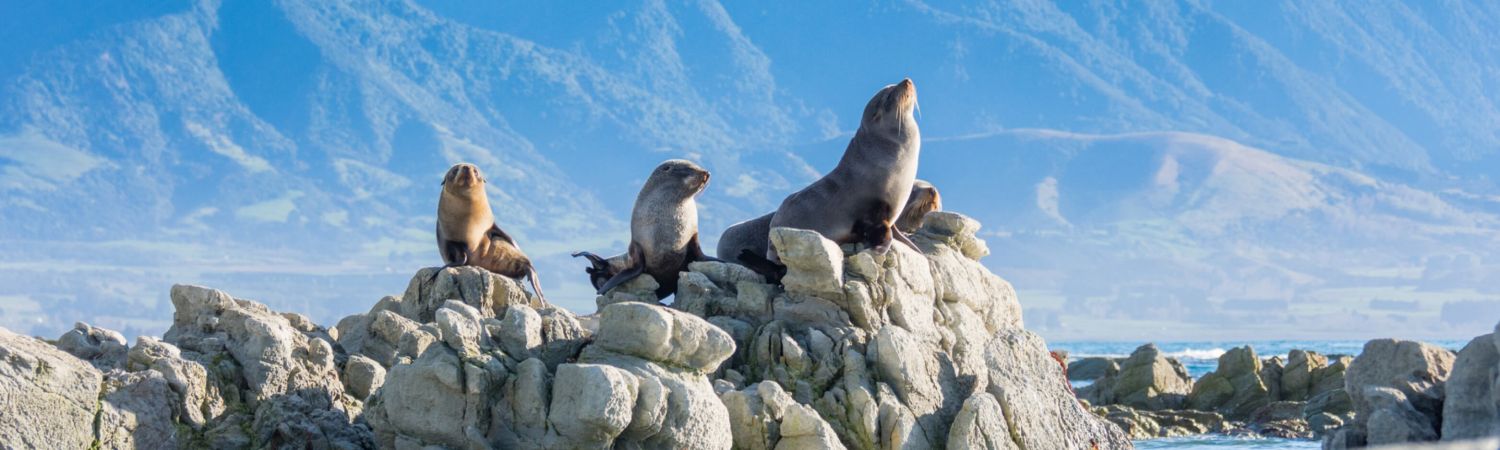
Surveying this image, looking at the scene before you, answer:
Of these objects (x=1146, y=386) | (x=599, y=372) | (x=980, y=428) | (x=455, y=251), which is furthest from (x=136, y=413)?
(x=1146, y=386)

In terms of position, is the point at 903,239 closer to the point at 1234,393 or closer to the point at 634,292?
the point at 634,292

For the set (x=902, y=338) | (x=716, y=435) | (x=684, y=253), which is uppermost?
(x=684, y=253)

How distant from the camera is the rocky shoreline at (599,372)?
877 cm

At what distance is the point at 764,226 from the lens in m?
13.6

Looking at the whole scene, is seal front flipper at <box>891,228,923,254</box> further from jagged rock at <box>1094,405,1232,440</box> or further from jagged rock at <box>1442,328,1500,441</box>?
jagged rock at <box>1094,405,1232,440</box>

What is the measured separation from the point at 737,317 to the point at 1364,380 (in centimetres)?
391

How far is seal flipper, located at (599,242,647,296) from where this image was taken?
12.3 metres

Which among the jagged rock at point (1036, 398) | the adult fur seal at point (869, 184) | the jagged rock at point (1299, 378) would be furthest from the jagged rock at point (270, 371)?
the jagged rock at point (1299, 378)

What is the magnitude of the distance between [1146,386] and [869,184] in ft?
43.0

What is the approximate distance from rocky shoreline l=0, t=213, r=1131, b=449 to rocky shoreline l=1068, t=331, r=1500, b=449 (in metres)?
2.35

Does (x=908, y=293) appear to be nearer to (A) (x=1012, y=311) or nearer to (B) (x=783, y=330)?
(B) (x=783, y=330)

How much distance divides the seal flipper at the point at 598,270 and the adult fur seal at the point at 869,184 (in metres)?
1.59

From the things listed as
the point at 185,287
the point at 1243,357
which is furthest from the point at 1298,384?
the point at 185,287

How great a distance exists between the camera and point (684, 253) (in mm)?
12641
